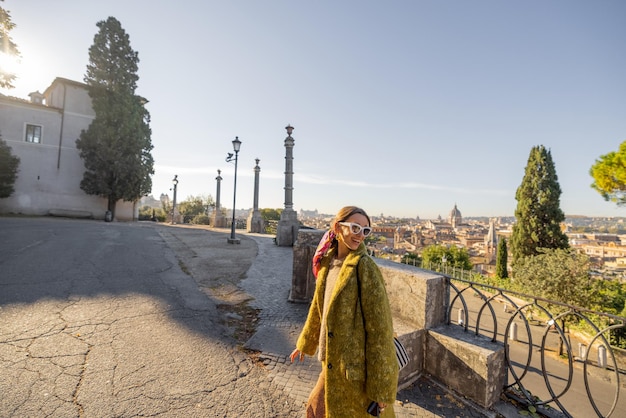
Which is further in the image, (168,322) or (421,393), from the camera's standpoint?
(168,322)

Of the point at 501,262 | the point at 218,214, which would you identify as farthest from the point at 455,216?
the point at 218,214

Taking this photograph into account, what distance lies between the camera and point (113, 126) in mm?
Result: 22219

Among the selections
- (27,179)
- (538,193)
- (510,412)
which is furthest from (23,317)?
(538,193)

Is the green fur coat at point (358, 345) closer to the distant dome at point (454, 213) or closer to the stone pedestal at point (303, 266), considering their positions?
the stone pedestal at point (303, 266)

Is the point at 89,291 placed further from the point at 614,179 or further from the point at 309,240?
Answer: the point at 614,179

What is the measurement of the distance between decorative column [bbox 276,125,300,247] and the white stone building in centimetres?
1980

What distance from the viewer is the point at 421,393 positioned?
8.55ft

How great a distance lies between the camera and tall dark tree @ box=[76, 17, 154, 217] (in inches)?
860

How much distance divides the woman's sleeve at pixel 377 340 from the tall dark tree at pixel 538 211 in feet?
85.6

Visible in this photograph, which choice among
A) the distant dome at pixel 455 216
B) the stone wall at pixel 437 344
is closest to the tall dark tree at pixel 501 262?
the stone wall at pixel 437 344

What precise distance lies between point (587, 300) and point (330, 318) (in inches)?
685

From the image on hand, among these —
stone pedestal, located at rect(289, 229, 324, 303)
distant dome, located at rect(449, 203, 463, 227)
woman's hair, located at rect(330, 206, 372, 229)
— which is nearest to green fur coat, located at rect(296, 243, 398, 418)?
woman's hair, located at rect(330, 206, 372, 229)

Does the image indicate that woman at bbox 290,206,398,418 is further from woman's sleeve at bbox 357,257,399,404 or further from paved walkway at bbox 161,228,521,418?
paved walkway at bbox 161,228,521,418

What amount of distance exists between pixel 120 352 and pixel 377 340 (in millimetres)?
3013
